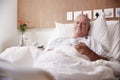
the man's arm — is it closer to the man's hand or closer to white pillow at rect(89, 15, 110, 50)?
the man's hand

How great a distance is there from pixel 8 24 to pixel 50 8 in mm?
671

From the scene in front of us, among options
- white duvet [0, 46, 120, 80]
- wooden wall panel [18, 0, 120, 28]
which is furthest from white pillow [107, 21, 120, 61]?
wooden wall panel [18, 0, 120, 28]

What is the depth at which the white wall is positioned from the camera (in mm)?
2756

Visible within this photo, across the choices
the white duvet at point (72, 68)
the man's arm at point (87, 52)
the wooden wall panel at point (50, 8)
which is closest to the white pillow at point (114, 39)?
the man's arm at point (87, 52)

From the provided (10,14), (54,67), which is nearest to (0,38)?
(10,14)

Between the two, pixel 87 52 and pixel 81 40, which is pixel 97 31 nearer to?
pixel 81 40

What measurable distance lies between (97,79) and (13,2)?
85.0 inches

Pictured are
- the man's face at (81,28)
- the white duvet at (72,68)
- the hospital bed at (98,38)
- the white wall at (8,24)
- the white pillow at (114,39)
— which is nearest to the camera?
the white duvet at (72,68)

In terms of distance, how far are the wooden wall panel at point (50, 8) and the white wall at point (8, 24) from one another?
0.34ft

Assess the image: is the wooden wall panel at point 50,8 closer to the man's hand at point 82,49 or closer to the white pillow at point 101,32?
the white pillow at point 101,32

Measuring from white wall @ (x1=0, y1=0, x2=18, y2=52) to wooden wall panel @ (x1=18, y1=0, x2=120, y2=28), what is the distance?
103 millimetres

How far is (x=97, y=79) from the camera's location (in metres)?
1.11

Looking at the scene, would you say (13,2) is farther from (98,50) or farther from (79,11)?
(98,50)

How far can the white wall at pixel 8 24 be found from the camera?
2.76 meters
